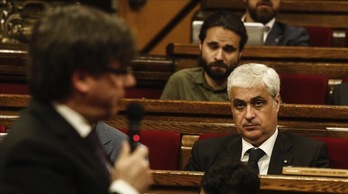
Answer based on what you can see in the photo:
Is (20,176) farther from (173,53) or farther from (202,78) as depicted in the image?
(173,53)

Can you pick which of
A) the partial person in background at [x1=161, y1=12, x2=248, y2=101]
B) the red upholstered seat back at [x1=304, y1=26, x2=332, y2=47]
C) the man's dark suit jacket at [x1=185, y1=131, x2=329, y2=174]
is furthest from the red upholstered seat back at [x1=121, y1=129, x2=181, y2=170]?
the red upholstered seat back at [x1=304, y1=26, x2=332, y2=47]

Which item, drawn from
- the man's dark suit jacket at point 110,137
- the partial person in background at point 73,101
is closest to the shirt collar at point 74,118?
the partial person in background at point 73,101

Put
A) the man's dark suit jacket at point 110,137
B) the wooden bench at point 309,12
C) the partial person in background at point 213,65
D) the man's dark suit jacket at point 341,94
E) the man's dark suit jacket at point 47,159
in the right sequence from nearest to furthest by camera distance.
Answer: the man's dark suit jacket at point 47,159
the man's dark suit jacket at point 110,137
the man's dark suit jacket at point 341,94
the partial person in background at point 213,65
the wooden bench at point 309,12

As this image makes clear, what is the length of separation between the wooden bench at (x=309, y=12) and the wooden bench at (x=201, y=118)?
62cm

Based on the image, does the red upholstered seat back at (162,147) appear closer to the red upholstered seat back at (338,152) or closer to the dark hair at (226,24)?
the red upholstered seat back at (338,152)

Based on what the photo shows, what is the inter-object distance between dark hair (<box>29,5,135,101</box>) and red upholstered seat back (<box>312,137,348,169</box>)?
71 centimetres

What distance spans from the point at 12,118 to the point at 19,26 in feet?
2.27

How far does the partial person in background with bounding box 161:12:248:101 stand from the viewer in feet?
5.07

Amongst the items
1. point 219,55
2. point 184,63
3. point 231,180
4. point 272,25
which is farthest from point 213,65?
point 231,180

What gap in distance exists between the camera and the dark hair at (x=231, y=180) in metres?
0.89

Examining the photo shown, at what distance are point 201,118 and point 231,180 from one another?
46cm

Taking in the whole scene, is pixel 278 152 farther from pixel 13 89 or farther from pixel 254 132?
pixel 13 89

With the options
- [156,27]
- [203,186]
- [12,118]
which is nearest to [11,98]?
[12,118]

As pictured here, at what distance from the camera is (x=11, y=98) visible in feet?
4.44
